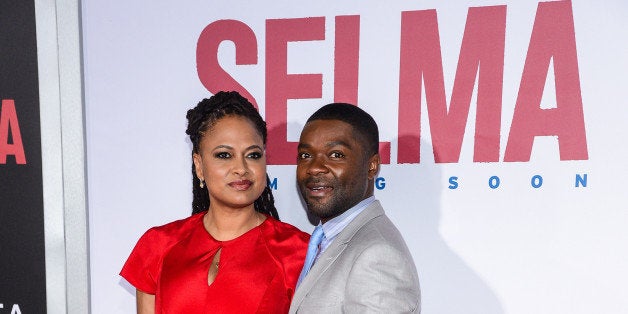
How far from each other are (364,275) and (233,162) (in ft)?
2.23

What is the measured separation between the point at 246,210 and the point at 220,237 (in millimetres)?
142

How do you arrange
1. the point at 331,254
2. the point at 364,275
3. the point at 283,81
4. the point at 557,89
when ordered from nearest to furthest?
the point at 364,275 → the point at 331,254 → the point at 557,89 → the point at 283,81

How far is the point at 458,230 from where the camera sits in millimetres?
2270

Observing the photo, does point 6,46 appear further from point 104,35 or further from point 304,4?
point 304,4

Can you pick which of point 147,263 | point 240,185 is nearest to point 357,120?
point 240,185

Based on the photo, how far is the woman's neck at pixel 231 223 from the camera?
196 centimetres

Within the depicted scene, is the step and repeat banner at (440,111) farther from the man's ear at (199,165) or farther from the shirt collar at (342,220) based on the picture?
the shirt collar at (342,220)

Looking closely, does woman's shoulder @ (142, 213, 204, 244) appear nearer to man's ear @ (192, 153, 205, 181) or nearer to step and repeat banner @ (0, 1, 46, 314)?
man's ear @ (192, 153, 205, 181)

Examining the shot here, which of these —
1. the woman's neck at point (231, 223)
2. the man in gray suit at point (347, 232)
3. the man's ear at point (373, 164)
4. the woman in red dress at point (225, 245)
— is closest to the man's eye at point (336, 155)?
the man in gray suit at point (347, 232)

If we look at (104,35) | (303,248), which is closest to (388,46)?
(303,248)

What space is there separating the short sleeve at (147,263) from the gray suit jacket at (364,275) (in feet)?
2.11

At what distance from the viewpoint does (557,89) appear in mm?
2158

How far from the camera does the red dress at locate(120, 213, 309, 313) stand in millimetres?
1831

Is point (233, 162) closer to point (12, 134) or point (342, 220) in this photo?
point (342, 220)
